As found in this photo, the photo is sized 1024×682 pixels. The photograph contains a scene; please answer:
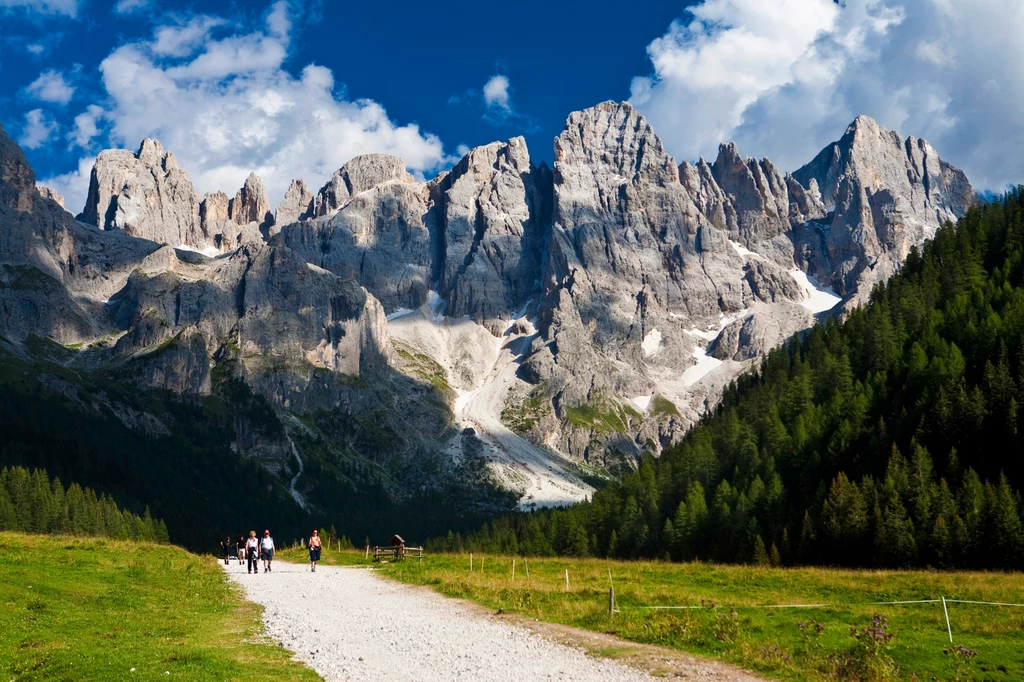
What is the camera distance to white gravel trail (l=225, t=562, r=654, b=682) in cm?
2242

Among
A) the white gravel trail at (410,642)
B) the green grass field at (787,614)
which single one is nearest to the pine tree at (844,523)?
the green grass field at (787,614)

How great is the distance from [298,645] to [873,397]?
87.2 meters

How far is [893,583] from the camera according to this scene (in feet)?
129

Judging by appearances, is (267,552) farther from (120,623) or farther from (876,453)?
(876,453)

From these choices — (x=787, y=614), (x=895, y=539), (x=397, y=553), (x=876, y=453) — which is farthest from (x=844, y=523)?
(x=787, y=614)

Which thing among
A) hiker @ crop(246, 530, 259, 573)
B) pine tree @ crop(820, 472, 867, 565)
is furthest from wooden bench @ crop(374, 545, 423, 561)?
pine tree @ crop(820, 472, 867, 565)

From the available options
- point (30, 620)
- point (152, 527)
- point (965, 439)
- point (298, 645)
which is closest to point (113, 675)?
point (298, 645)

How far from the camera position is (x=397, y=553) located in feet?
215

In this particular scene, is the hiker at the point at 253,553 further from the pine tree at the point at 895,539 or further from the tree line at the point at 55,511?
the tree line at the point at 55,511

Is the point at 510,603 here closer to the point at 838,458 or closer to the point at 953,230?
the point at 838,458

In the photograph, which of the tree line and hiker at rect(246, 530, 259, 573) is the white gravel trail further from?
the tree line

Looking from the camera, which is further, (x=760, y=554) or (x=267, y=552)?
(x=760, y=554)

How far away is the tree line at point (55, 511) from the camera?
403ft

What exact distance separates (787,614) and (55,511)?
12568 centimetres
